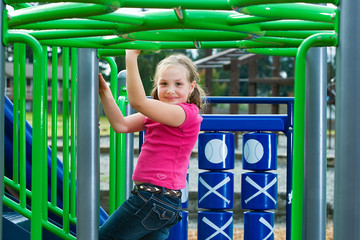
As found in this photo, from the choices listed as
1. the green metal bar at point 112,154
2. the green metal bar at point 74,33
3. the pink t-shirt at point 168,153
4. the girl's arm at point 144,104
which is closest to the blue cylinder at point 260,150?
the green metal bar at point 112,154

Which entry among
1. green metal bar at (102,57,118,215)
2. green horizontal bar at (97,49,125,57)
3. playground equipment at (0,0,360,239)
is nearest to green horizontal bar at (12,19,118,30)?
playground equipment at (0,0,360,239)

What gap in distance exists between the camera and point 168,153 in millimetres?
2109

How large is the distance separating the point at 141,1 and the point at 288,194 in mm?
1664

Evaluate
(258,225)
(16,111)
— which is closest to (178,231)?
(258,225)

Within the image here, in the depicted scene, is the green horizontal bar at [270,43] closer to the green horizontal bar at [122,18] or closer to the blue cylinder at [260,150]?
the green horizontal bar at [122,18]

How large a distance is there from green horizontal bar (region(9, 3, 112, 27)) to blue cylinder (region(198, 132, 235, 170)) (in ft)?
4.67

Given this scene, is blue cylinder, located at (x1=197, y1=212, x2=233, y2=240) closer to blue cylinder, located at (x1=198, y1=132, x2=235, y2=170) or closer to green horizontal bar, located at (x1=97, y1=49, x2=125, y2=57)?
blue cylinder, located at (x1=198, y1=132, x2=235, y2=170)

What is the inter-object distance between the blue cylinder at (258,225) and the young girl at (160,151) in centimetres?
92

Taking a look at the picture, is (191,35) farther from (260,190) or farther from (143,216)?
(260,190)

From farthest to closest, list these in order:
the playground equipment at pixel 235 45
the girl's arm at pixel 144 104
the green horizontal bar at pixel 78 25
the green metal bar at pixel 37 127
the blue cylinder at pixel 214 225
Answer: the blue cylinder at pixel 214 225 < the girl's arm at pixel 144 104 < the green horizontal bar at pixel 78 25 < the green metal bar at pixel 37 127 < the playground equipment at pixel 235 45

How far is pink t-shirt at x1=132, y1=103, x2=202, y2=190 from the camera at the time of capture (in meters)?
2.07

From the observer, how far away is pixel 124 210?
204cm

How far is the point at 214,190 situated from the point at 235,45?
3.14ft

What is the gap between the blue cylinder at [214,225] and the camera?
2896 millimetres
